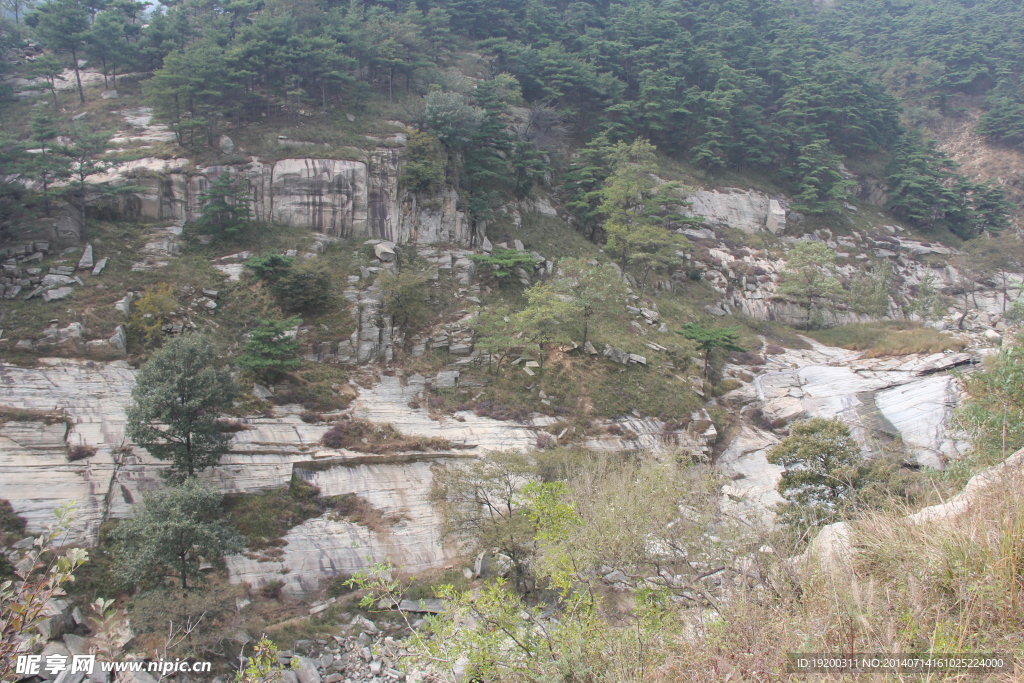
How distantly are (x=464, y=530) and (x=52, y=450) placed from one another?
40.4ft

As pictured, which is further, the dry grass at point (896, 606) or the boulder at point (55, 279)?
the boulder at point (55, 279)

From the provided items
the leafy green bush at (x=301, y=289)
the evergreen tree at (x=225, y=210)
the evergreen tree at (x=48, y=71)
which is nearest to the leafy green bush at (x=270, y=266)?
the leafy green bush at (x=301, y=289)

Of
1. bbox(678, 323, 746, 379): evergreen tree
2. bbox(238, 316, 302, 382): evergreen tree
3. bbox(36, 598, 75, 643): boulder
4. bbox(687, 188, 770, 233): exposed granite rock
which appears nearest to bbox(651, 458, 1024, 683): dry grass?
bbox(36, 598, 75, 643): boulder

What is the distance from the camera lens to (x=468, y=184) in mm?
30922

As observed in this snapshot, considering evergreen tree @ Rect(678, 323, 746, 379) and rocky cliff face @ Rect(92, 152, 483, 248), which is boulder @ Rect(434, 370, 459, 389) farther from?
evergreen tree @ Rect(678, 323, 746, 379)

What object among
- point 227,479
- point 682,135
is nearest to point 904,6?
point 682,135

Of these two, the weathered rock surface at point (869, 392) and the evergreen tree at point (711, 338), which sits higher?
the evergreen tree at point (711, 338)

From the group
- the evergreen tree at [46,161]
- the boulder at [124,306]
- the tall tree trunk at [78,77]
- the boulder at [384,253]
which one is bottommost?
the boulder at [124,306]

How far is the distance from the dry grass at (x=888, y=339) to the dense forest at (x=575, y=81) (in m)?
13.0

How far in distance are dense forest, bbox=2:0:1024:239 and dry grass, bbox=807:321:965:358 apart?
13.0 metres

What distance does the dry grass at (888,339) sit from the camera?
79.2 feet

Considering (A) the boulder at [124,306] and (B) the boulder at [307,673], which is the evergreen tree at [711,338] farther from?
(A) the boulder at [124,306]

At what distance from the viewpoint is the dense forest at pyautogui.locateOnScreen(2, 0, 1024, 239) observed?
30297 millimetres

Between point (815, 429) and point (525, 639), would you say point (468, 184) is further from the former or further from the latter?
point (525, 639)
